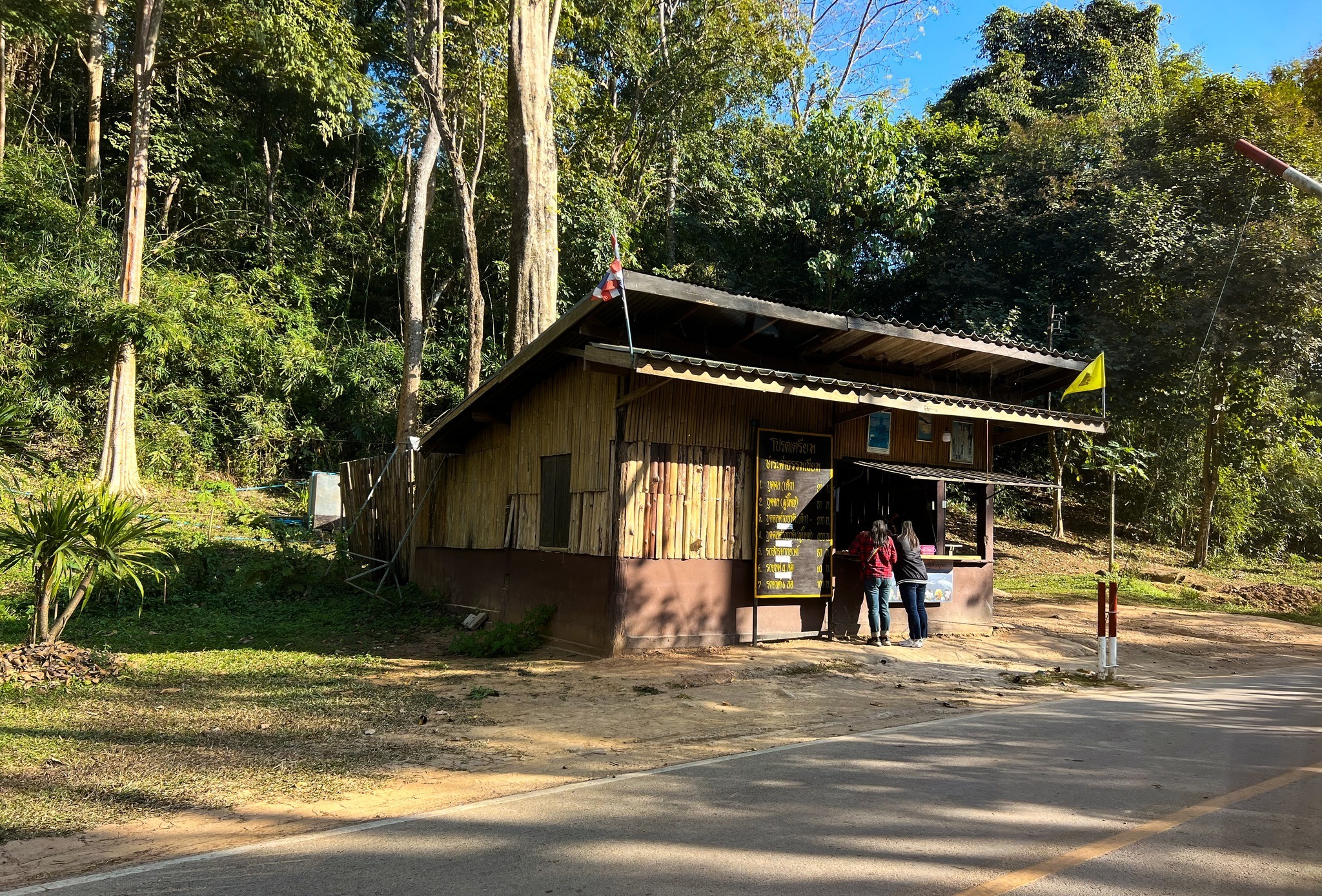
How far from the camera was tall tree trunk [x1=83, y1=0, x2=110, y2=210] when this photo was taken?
21391 millimetres

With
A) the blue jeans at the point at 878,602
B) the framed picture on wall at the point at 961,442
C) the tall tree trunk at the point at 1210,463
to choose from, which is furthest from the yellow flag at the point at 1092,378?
the tall tree trunk at the point at 1210,463

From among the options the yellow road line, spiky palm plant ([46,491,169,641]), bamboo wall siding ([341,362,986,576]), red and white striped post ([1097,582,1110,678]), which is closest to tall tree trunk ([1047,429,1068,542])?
bamboo wall siding ([341,362,986,576])

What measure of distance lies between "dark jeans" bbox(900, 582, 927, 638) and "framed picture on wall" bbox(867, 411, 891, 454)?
1.92 meters

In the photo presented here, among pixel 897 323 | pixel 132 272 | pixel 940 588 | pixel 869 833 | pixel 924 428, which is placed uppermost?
pixel 132 272

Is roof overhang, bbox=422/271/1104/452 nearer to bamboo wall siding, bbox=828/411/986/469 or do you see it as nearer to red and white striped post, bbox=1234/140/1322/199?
bamboo wall siding, bbox=828/411/986/469

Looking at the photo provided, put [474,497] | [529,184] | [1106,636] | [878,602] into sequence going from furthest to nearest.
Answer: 1. [474,497]
2. [529,184]
3. [878,602]
4. [1106,636]

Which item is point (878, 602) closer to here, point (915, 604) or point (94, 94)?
point (915, 604)

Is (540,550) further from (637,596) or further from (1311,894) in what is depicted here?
(1311,894)

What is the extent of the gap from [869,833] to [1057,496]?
963 inches

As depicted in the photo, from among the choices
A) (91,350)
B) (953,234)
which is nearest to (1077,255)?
(953,234)

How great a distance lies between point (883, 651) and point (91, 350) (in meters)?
17.4

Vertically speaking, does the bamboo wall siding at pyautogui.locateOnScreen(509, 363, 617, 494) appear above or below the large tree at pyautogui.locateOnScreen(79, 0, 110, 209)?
below

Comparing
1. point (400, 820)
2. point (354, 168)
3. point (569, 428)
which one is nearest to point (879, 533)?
point (569, 428)

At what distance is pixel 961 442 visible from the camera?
1323cm
